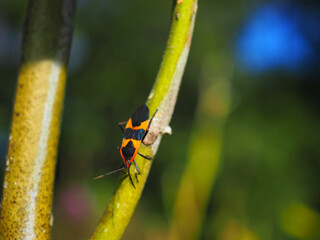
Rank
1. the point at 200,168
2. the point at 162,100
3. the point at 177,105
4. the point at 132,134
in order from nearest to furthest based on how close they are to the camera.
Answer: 1. the point at 162,100
2. the point at 132,134
3. the point at 200,168
4. the point at 177,105

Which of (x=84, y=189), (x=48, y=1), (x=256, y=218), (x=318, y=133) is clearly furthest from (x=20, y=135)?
(x=318, y=133)

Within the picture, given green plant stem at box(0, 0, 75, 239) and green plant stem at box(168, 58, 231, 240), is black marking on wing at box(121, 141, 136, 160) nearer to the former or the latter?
green plant stem at box(0, 0, 75, 239)

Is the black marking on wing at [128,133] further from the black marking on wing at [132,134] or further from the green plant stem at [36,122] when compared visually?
the green plant stem at [36,122]

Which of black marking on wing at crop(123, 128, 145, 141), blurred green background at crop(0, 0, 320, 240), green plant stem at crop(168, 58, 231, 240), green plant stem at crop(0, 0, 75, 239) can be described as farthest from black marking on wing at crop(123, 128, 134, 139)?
blurred green background at crop(0, 0, 320, 240)

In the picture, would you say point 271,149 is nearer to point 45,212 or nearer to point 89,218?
point 89,218

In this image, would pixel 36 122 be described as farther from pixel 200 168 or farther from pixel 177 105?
pixel 177 105

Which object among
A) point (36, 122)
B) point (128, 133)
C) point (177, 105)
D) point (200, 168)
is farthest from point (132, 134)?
point (177, 105)
